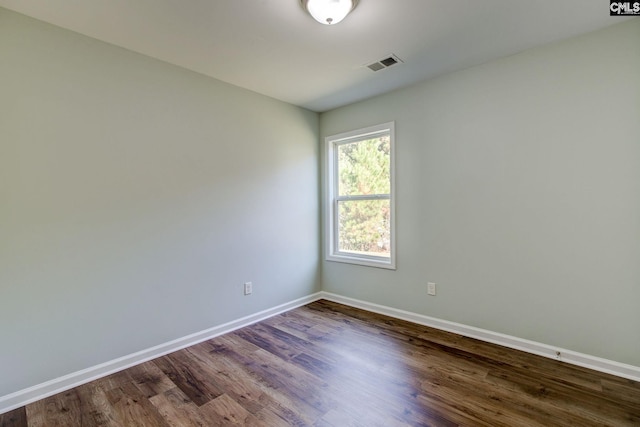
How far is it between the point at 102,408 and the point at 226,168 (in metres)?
2.06

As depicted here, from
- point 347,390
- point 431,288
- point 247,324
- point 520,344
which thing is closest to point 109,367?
point 247,324

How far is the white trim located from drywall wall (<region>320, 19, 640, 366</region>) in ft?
5.85

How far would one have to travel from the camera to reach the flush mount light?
177 cm

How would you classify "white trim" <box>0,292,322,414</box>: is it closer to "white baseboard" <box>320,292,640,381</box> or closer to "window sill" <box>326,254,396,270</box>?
"window sill" <box>326,254,396,270</box>

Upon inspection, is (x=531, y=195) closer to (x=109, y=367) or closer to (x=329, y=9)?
(x=329, y=9)

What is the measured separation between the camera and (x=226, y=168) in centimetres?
296

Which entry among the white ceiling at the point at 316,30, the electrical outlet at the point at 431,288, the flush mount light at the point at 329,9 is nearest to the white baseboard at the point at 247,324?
the electrical outlet at the point at 431,288

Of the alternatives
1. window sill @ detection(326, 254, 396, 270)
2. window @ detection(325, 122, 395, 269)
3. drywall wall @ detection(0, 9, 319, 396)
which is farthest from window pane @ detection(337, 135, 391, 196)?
drywall wall @ detection(0, 9, 319, 396)

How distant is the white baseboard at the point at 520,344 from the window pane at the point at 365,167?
4.50ft

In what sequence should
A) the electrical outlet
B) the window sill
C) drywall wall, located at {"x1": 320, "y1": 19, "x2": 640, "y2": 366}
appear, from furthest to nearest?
the window sill
the electrical outlet
drywall wall, located at {"x1": 320, "y1": 19, "x2": 640, "y2": 366}

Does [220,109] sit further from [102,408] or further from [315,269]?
[102,408]

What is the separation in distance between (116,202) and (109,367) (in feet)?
4.09

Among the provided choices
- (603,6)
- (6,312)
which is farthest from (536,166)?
(6,312)

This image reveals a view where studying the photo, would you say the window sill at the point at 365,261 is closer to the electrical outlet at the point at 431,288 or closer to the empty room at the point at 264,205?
the empty room at the point at 264,205
